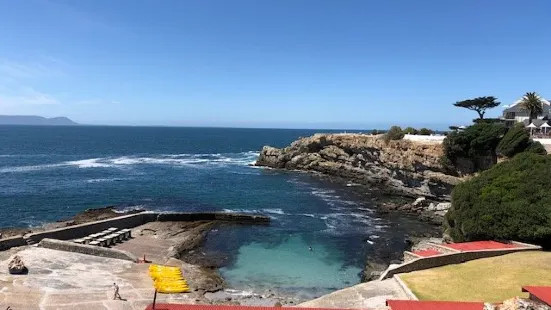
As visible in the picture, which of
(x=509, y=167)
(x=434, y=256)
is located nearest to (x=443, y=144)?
(x=509, y=167)

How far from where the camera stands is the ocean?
33062 mm

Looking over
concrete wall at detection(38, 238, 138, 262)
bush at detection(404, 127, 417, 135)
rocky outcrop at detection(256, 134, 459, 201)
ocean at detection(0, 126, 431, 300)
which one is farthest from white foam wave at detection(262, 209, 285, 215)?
bush at detection(404, 127, 417, 135)

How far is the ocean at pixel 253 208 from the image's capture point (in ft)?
108

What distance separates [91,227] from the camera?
122ft

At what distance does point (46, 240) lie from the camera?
30.0 m

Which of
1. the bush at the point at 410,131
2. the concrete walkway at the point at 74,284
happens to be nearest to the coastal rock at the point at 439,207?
the bush at the point at 410,131

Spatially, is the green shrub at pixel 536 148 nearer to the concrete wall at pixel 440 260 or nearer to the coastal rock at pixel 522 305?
the concrete wall at pixel 440 260

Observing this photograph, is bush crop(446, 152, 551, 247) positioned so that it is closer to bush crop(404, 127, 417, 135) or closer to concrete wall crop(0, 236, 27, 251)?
concrete wall crop(0, 236, 27, 251)

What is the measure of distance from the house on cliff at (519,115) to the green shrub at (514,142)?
14904mm

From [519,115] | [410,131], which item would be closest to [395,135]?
[410,131]

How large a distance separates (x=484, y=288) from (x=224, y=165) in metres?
83.5

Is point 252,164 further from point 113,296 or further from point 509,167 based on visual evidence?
point 113,296

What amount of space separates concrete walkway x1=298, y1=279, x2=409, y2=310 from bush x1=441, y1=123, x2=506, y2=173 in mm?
41892

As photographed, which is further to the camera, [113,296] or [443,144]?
[443,144]
